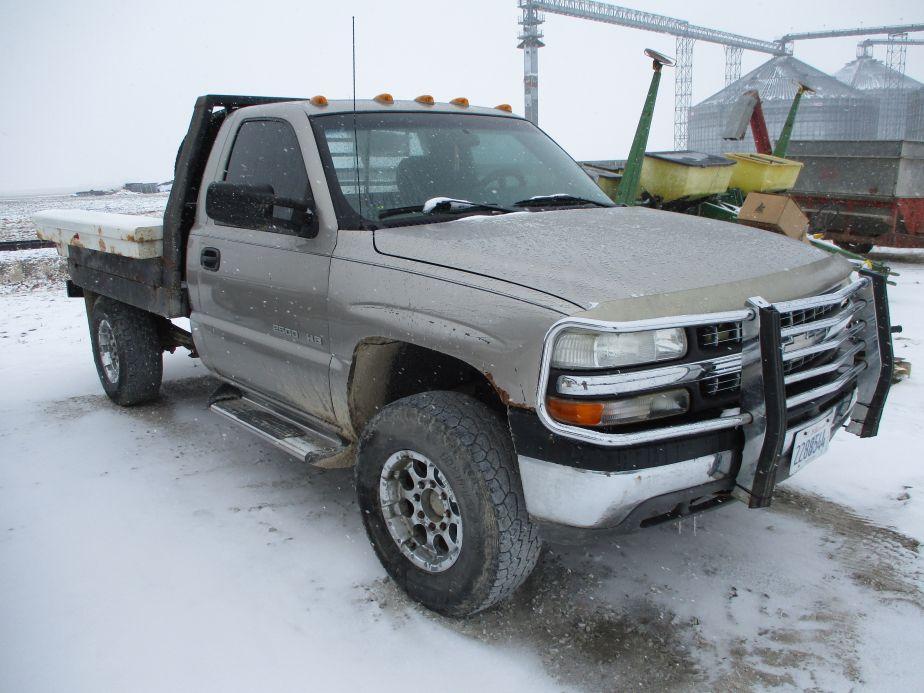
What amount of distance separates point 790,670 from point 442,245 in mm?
1883

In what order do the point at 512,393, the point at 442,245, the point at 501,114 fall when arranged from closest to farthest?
the point at 512,393
the point at 442,245
the point at 501,114

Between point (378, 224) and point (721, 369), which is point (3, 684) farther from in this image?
point (721, 369)

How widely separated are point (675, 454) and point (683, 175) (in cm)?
652

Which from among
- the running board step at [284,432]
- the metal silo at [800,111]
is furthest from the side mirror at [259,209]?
→ the metal silo at [800,111]

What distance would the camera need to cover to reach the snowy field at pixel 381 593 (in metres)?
2.56

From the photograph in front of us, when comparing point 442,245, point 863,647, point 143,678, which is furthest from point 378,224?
point 863,647

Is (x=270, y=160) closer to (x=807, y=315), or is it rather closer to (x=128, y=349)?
(x=128, y=349)

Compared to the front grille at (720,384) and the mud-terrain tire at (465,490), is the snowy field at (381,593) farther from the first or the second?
the front grille at (720,384)

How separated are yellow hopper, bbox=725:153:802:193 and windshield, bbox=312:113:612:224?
574cm

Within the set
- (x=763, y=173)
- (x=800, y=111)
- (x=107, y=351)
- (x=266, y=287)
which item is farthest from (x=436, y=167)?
(x=800, y=111)

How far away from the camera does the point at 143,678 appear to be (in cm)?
254

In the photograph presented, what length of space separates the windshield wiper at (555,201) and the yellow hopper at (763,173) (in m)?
5.89

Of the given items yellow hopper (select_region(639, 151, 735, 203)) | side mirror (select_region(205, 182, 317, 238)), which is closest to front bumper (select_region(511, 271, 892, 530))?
side mirror (select_region(205, 182, 317, 238))

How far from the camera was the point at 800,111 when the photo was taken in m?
32.2
